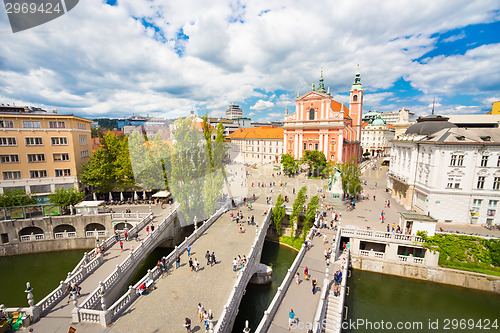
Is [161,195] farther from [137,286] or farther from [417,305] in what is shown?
[417,305]

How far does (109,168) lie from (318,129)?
167 ft

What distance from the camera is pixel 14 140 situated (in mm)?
33812

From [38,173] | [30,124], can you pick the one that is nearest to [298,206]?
[38,173]

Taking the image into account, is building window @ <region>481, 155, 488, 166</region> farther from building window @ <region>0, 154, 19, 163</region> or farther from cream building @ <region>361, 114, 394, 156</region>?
cream building @ <region>361, 114, 394, 156</region>

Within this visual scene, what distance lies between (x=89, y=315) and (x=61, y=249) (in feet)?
69.5

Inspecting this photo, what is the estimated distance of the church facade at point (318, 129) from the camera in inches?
2492

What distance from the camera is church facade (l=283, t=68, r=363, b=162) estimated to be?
63306 millimetres

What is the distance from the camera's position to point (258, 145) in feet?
285

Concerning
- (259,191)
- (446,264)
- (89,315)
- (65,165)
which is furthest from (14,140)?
(446,264)

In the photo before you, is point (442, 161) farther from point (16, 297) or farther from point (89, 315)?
point (16, 297)

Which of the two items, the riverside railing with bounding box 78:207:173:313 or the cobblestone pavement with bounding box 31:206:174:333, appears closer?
the cobblestone pavement with bounding box 31:206:174:333

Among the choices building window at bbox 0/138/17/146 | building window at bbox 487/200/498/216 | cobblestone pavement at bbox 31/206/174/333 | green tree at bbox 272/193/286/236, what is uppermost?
building window at bbox 0/138/17/146

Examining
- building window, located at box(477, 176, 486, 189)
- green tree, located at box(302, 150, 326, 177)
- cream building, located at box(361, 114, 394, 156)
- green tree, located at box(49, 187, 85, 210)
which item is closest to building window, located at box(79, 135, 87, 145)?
green tree, located at box(49, 187, 85, 210)

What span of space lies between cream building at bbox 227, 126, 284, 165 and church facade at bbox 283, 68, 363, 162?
10.7m
